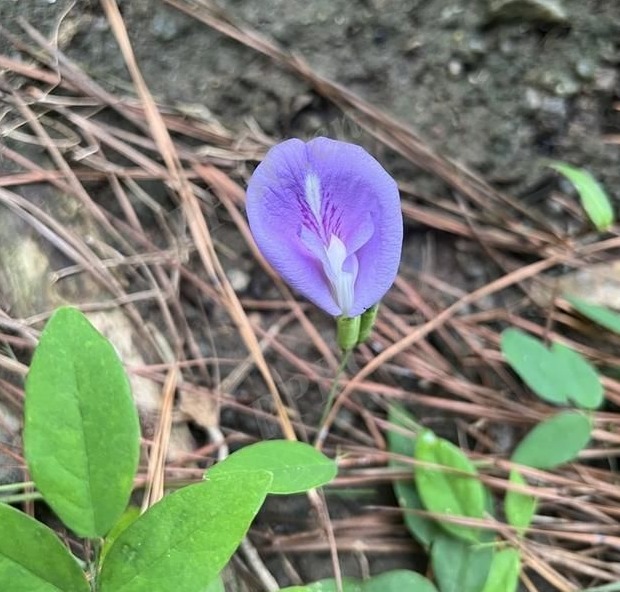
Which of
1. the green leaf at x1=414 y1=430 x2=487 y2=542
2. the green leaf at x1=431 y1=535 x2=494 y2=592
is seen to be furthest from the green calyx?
the green leaf at x1=431 y1=535 x2=494 y2=592

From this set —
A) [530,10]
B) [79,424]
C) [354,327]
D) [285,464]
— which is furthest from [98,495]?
[530,10]

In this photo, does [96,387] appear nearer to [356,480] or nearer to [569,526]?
[356,480]

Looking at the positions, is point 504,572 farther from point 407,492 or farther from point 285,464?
point 285,464

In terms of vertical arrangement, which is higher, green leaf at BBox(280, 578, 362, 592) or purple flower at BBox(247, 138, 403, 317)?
purple flower at BBox(247, 138, 403, 317)

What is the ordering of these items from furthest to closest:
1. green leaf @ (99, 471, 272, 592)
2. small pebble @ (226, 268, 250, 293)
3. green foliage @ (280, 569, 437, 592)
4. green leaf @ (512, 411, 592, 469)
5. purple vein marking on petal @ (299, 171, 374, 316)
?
1. small pebble @ (226, 268, 250, 293)
2. green leaf @ (512, 411, 592, 469)
3. green foliage @ (280, 569, 437, 592)
4. purple vein marking on petal @ (299, 171, 374, 316)
5. green leaf @ (99, 471, 272, 592)

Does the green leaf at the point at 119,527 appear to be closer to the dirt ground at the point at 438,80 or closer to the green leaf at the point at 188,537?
the green leaf at the point at 188,537

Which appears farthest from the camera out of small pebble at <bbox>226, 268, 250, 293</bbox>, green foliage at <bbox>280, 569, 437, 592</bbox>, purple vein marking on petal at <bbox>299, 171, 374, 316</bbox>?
small pebble at <bbox>226, 268, 250, 293</bbox>

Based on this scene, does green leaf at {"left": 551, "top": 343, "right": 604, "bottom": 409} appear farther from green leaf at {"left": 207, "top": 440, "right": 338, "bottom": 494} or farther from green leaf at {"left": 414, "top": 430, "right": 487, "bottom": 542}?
green leaf at {"left": 207, "top": 440, "right": 338, "bottom": 494}

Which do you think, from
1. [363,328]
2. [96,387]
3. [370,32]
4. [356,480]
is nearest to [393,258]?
[363,328]
